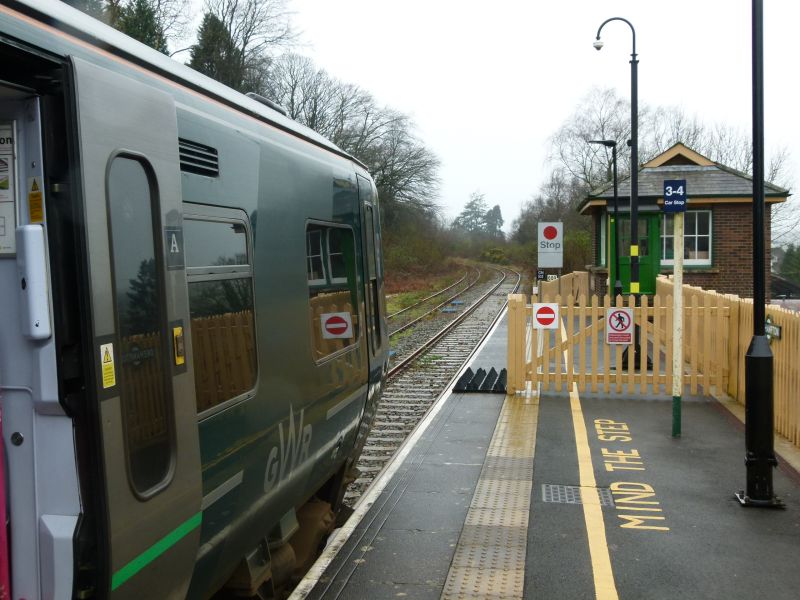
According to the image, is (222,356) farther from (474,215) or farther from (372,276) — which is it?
(474,215)

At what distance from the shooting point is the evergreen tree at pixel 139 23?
30006 mm

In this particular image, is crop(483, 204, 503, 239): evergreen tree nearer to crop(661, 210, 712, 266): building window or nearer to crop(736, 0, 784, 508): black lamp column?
crop(661, 210, 712, 266): building window

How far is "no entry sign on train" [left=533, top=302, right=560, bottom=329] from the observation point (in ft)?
35.9

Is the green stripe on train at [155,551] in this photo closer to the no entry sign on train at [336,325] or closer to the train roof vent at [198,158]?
the train roof vent at [198,158]

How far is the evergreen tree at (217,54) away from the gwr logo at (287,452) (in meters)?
39.7

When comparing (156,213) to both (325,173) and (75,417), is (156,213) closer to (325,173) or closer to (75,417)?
(75,417)

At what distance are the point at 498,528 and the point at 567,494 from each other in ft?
3.64

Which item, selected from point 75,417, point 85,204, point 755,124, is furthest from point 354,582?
point 755,124

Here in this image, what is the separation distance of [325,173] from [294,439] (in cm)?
181

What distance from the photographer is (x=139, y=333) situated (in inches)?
106

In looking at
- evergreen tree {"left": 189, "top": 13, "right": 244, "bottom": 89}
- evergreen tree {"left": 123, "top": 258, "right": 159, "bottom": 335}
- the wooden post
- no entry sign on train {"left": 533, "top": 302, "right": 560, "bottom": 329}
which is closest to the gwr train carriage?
evergreen tree {"left": 123, "top": 258, "right": 159, "bottom": 335}

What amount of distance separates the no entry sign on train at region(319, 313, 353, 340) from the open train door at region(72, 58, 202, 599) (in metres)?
1.94

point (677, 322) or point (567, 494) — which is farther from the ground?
point (677, 322)

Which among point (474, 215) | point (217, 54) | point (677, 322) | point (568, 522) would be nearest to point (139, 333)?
point (568, 522)
